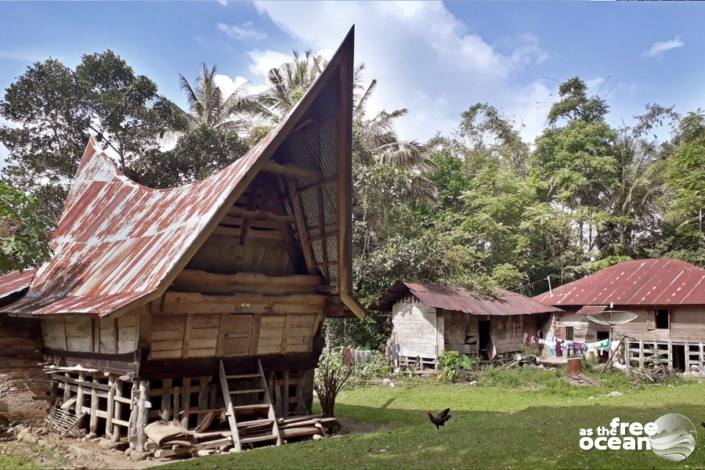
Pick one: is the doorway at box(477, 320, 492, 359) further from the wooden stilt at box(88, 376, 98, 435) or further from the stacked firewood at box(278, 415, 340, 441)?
the wooden stilt at box(88, 376, 98, 435)

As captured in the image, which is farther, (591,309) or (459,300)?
(591,309)

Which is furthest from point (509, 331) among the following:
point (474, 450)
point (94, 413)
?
point (94, 413)

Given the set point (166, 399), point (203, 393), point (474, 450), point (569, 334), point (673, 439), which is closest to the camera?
point (673, 439)

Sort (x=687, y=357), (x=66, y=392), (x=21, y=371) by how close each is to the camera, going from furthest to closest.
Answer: (x=687, y=357) → (x=21, y=371) → (x=66, y=392)

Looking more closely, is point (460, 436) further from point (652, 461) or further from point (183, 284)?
point (183, 284)

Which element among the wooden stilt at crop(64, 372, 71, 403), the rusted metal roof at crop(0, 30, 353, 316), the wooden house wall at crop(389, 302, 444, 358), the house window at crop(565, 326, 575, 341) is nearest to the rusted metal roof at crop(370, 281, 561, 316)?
the wooden house wall at crop(389, 302, 444, 358)

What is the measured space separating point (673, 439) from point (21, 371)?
552 inches

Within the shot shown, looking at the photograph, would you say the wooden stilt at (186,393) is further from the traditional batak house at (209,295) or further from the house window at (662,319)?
the house window at (662,319)

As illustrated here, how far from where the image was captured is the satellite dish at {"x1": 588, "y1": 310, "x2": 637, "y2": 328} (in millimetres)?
23984

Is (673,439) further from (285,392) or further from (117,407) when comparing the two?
(117,407)

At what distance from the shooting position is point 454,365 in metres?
25.1

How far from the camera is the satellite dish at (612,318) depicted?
23984mm

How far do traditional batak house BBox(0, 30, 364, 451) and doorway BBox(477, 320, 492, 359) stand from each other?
16.8 metres

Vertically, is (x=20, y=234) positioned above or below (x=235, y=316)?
above
